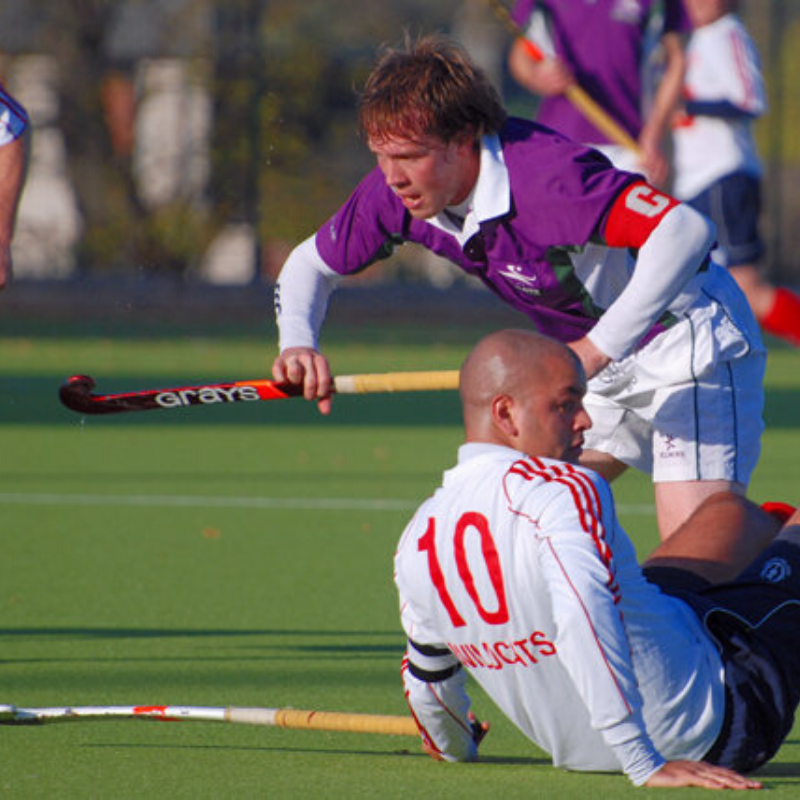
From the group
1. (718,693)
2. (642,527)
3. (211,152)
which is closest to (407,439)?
(642,527)

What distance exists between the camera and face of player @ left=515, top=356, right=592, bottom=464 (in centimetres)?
417

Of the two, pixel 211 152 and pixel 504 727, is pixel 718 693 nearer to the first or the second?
pixel 504 727

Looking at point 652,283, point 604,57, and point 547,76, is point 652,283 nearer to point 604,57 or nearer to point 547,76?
point 547,76

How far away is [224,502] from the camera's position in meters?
9.39

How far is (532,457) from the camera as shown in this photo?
13.6 feet

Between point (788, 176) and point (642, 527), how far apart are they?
16119 millimetres

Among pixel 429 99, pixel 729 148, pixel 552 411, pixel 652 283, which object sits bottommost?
pixel 729 148

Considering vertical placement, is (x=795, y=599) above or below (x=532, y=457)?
below

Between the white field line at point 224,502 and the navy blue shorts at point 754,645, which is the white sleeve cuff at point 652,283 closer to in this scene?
the navy blue shorts at point 754,645

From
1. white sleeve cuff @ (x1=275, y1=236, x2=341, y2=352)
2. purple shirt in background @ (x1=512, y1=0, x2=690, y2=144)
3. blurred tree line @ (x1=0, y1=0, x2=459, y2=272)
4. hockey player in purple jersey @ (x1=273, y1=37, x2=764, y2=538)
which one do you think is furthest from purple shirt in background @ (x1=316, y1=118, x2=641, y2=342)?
blurred tree line @ (x1=0, y1=0, x2=459, y2=272)

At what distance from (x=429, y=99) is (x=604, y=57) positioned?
23.1 feet

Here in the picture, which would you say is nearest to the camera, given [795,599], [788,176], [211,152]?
[795,599]

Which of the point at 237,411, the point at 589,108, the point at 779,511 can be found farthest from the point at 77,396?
the point at 237,411

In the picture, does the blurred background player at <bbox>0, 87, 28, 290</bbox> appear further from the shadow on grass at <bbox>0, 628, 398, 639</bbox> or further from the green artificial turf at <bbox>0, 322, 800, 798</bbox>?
the green artificial turf at <bbox>0, 322, 800, 798</bbox>
